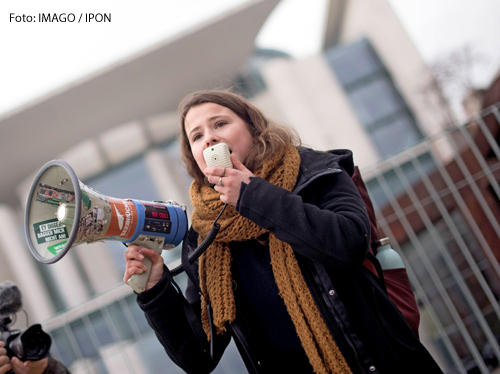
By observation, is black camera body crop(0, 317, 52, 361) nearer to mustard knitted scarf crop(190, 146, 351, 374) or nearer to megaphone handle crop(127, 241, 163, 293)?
megaphone handle crop(127, 241, 163, 293)

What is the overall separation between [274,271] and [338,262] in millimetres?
179

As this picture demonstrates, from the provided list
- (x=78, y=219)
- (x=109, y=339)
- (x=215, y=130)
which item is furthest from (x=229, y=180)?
(x=109, y=339)

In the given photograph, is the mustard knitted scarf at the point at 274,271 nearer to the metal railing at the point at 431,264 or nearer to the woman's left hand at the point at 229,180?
the woman's left hand at the point at 229,180

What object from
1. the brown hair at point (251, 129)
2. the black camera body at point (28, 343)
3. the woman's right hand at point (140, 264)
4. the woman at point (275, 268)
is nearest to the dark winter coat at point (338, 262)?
the woman at point (275, 268)

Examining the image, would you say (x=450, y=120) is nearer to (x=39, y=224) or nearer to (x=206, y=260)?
(x=206, y=260)

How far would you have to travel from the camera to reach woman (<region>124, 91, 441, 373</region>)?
710mm

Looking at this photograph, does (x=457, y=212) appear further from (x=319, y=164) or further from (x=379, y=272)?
(x=319, y=164)

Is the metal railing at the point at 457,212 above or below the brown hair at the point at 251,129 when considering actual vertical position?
below

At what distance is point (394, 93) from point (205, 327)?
11.3 ft

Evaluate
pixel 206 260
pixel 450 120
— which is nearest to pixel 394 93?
pixel 450 120

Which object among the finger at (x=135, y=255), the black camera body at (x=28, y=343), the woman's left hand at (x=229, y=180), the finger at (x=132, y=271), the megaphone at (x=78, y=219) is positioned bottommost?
the black camera body at (x=28, y=343)

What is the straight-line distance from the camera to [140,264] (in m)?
0.86

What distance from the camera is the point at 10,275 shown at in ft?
10.4

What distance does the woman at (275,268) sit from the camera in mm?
710
